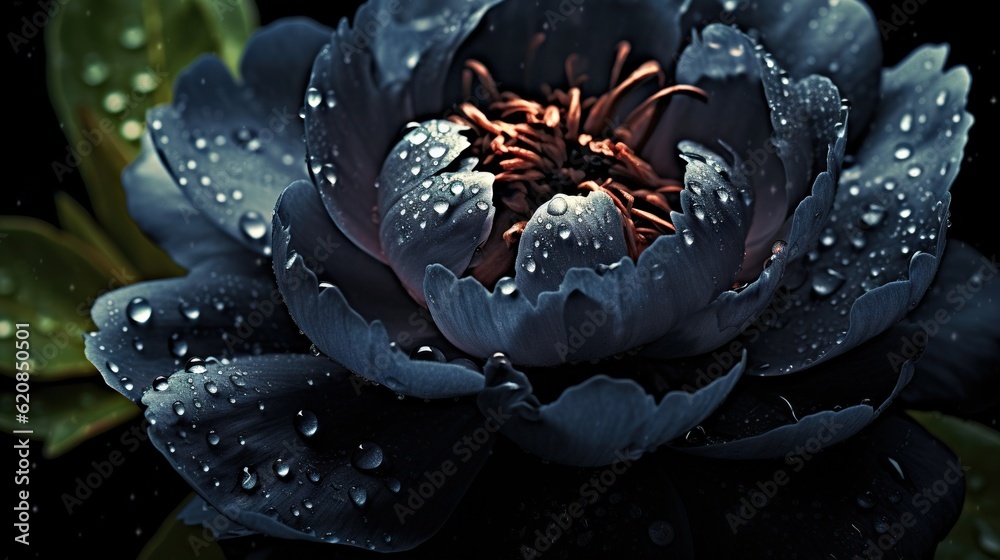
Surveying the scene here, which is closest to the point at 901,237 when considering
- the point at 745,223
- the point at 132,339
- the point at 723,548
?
the point at 745,223

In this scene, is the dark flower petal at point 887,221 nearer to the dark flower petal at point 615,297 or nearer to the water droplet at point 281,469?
the dark flower petal at point 615,297

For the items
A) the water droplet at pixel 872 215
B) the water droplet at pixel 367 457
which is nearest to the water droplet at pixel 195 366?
the water droplet at pixel 367 457

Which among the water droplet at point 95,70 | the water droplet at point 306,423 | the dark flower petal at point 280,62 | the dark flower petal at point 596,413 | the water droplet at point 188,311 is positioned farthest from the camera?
the water droplet at point 95,70

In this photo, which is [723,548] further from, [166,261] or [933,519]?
[166,261]

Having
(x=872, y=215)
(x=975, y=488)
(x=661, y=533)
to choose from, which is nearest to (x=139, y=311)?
(x=661, y=533)

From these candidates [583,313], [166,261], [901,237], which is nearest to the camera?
[583,313]

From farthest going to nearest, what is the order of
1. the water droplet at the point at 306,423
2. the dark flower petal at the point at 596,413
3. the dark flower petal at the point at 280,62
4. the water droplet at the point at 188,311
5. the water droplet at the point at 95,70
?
the water droplet at the point at 95,70, the dark flower petal at the point at 280,62, the water droplet at the point at 188,311, the water droplet at the point at 306,423, the dark flower petal at the point at 596,413

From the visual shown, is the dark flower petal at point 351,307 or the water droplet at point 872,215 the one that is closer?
the dark flower petal at point 351,307

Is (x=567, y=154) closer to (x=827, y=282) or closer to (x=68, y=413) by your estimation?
(x=827, y=282)
